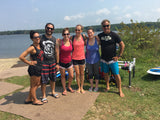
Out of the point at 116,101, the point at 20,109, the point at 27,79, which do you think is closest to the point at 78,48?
the point at 116,101

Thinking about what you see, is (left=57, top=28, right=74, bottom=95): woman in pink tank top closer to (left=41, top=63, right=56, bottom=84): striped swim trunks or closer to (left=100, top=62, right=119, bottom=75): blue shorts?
(left=41, top=63, right=56, bottom=84): striped swim trunks

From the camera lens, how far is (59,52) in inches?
150

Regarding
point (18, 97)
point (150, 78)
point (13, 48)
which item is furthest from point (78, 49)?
point (13, 48)

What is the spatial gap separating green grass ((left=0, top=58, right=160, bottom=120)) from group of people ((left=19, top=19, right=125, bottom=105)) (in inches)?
13.4

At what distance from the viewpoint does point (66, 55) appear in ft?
12.5

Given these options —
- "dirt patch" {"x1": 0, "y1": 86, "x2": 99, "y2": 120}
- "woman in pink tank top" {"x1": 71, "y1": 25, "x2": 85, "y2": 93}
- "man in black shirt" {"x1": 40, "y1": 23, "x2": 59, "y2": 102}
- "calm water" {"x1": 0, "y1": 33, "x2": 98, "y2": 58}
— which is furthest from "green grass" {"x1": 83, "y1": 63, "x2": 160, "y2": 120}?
"calm water" {"x1": 0, "y1": 33, "x2": 98, "y2": 58}

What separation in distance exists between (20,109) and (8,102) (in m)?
0.62

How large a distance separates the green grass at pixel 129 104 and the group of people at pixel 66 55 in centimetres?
34

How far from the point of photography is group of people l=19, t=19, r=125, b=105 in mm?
3282

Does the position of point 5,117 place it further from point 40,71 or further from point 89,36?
point 89,36

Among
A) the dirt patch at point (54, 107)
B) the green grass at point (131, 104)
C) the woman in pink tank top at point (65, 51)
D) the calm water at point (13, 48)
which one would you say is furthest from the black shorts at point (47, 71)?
the calm water at point (13, 48)

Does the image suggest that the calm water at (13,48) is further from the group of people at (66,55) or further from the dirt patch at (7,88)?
the group of people at (66,55)

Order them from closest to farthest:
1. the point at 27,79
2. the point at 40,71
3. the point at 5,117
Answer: the point at 5,117 → the point at 40,71 → the point at 27,79

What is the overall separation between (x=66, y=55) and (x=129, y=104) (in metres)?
2.03
